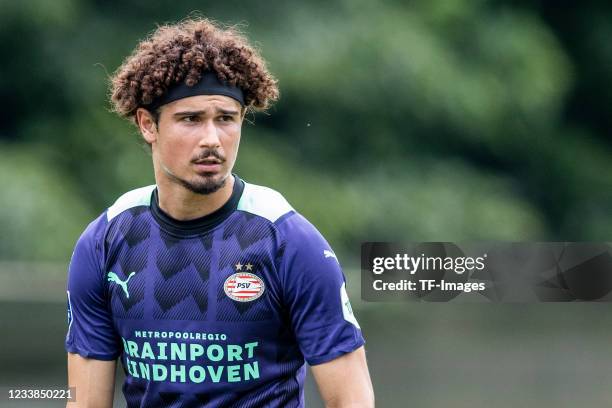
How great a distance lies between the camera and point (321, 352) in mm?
3424

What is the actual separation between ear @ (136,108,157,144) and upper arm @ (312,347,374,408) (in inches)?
33.4

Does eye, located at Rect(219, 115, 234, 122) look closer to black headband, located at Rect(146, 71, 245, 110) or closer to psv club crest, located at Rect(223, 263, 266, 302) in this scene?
black headband, located at Rect(146, 71, 245, 110)

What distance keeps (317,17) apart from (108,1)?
1.87 metres

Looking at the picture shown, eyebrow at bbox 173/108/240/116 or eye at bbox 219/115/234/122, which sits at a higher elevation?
eyebrow at bbox 173/108/240/116

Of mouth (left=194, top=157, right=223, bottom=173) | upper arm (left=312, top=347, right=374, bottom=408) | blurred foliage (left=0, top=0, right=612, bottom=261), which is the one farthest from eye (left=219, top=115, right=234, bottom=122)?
blurred foliage (left=0, top=0, right=612, bottom=261)

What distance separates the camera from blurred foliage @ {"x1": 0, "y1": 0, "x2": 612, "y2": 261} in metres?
10.2

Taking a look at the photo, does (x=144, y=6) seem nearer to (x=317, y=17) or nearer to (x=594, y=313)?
(x=317, y=17)

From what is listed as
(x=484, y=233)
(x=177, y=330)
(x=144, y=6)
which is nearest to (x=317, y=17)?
(x=144, y=6)

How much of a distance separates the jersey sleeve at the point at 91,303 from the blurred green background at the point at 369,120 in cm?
557

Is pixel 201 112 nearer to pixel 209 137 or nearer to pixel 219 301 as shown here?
pixel 209 137

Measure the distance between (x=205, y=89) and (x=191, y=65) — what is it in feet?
0.27

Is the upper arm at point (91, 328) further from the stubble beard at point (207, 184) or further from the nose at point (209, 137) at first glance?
the nose at point (209, 137)

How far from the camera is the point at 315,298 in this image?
3406mm

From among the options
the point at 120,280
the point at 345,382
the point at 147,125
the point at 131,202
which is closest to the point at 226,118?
the point at 147,125
